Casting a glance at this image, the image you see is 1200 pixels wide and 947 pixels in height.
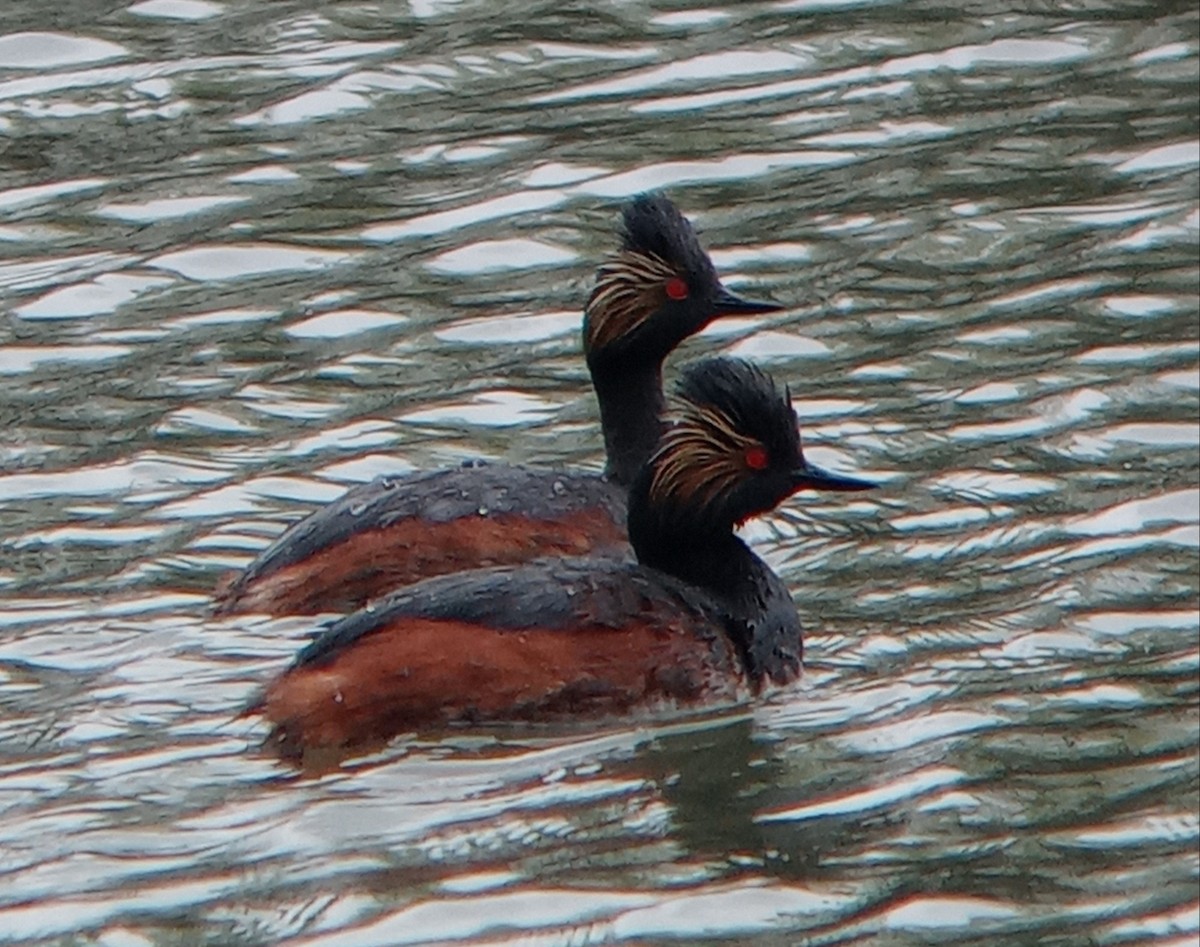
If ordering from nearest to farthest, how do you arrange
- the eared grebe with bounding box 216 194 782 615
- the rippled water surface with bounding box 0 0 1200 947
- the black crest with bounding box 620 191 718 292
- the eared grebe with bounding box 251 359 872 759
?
the rippled water surface with bounding box 0 0 1200 947
the eared grebe with bounding box 251 359 872 759
the eared grebe with bounding box 216 194 782 615
the black crest with bounding box 620 191 718 292

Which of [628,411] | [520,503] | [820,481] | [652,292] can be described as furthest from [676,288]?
[820,481]

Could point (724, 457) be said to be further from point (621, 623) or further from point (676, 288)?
point (676, 288)

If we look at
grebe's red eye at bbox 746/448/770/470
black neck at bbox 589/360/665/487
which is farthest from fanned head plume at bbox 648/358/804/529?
black neck at bbox 589/360/665/487

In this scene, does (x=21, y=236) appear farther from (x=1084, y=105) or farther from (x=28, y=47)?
(x=1084, y=105)

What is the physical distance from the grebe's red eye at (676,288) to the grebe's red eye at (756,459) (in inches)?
46.3

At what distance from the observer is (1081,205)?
12883mm

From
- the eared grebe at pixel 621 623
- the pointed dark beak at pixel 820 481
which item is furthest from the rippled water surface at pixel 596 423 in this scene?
the pointed dark beak at pixel 820 481

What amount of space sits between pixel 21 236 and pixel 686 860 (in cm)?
569

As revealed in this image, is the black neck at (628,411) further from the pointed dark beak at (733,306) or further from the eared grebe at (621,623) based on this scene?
the eared grebe at (621,623)

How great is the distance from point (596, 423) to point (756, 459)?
5.85ft

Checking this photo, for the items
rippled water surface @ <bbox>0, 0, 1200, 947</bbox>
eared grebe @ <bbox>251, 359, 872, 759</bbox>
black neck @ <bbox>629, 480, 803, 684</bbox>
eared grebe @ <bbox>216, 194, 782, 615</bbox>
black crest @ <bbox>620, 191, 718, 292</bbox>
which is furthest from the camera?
black crest @ <bbox>620, 191, 718, 292</bbox>

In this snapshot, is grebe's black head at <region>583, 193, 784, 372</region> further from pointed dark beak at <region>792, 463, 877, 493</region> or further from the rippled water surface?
pointed dark beak at <region>792, 463, 877, 493</region>

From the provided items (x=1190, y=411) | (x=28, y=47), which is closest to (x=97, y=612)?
(x=1190, y=411)

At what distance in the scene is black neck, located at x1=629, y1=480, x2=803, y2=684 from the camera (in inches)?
378
